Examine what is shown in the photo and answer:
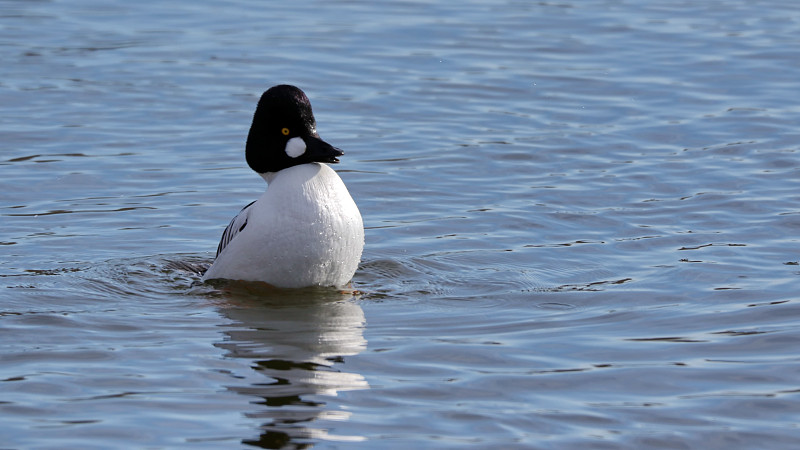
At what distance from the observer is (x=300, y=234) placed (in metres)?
8.52

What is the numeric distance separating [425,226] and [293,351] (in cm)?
366

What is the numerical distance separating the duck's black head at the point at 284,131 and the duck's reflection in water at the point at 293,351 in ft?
2.84

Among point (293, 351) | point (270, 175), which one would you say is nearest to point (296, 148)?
point (270, 175)

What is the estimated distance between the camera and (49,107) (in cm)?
1499

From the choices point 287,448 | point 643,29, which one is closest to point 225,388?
point 287,448

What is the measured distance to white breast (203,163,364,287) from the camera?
8.52 m

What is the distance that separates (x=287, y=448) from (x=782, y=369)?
2.90 m

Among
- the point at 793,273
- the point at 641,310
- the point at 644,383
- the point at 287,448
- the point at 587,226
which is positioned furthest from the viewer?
the point at 587,226

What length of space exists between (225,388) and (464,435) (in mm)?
1343

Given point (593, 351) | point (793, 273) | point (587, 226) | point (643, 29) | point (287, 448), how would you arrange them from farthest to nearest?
point (643, 29), point (587, 226), point (793, 273), point (593, 351), point (287, 448)

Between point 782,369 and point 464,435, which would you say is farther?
point 782,369

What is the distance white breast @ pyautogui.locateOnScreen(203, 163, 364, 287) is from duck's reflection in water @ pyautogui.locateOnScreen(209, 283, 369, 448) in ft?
0.52

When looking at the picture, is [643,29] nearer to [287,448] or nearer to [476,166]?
[476,166]

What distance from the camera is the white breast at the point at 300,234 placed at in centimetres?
852
